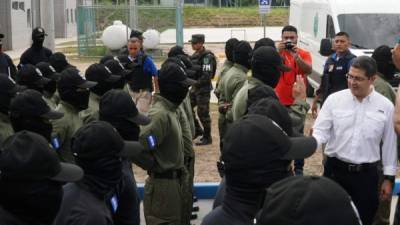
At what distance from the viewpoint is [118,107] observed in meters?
4.64

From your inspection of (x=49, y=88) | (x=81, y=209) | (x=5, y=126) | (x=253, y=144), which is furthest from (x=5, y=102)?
(x=253, y=144)

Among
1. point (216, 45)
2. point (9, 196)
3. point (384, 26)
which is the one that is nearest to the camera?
point (9, 196)

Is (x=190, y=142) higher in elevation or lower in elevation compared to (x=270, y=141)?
lower

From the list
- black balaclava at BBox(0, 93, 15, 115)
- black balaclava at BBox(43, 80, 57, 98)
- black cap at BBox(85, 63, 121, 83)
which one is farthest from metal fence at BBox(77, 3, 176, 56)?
black balaclava at BBox(0, 93, 15, 115)

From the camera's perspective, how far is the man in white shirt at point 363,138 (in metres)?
5.45

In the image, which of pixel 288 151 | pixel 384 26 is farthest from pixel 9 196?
pixel 384 26

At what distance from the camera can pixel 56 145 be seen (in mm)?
5328

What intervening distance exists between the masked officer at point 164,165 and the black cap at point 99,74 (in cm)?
95

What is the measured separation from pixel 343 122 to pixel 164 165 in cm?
158

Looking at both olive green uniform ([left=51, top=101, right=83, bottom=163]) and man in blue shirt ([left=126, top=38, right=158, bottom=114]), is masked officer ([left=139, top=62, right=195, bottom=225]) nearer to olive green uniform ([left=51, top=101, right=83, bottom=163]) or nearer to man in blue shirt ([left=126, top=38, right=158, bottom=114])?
olive green uniform ([left=51, top=101, right=83, bottom=163])

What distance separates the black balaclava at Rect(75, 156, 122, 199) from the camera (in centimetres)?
348

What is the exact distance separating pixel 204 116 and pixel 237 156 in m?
8.43

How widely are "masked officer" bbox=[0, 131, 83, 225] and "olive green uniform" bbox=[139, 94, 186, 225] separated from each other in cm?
216

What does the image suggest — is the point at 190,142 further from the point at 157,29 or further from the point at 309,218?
the point at 157,29
